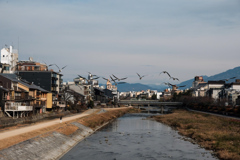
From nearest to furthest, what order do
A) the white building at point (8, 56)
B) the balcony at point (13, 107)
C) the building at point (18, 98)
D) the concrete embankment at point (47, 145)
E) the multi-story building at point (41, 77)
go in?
the concrete embankment at point (47, 145) < the balcony at point (13, 107) < the building at point (18, 98) < the multi-story building at point (41, 77) < the white building at point (8, 56)

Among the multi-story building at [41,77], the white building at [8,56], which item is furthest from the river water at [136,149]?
the white building at [8,56]

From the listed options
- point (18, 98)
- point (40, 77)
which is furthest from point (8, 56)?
point (18, 98)

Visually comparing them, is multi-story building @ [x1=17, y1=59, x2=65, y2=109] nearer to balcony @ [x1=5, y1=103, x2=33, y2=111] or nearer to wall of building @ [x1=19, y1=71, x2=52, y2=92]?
wall of building @ [x1=19, y1=71, x2=52, y2=92]

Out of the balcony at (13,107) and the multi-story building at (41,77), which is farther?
the multi-story building at (41,77)

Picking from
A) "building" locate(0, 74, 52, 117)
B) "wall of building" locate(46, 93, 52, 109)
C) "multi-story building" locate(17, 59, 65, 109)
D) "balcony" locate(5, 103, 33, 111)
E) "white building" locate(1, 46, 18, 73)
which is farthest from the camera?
"white building" locate(1, 46, 18, 73)

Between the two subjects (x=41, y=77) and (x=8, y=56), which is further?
(x=8, y=56)

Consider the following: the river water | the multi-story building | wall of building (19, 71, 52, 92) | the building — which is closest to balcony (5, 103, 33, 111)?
the building

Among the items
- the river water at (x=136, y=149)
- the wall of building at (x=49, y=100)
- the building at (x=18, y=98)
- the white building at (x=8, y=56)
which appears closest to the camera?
the river water at (x=136, y=149)

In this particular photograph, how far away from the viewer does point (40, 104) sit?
3221 inches

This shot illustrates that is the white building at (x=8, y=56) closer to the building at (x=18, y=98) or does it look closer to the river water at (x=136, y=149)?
the building at (x=18, y=98)

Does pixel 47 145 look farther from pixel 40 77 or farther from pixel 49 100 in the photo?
pixel 40 77

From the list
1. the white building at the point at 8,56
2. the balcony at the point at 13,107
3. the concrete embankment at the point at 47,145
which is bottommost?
the concrete embankment at the point at 47,145

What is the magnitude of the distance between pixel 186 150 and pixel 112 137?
1481 cm

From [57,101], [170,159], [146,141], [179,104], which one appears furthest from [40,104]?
[179,104]
